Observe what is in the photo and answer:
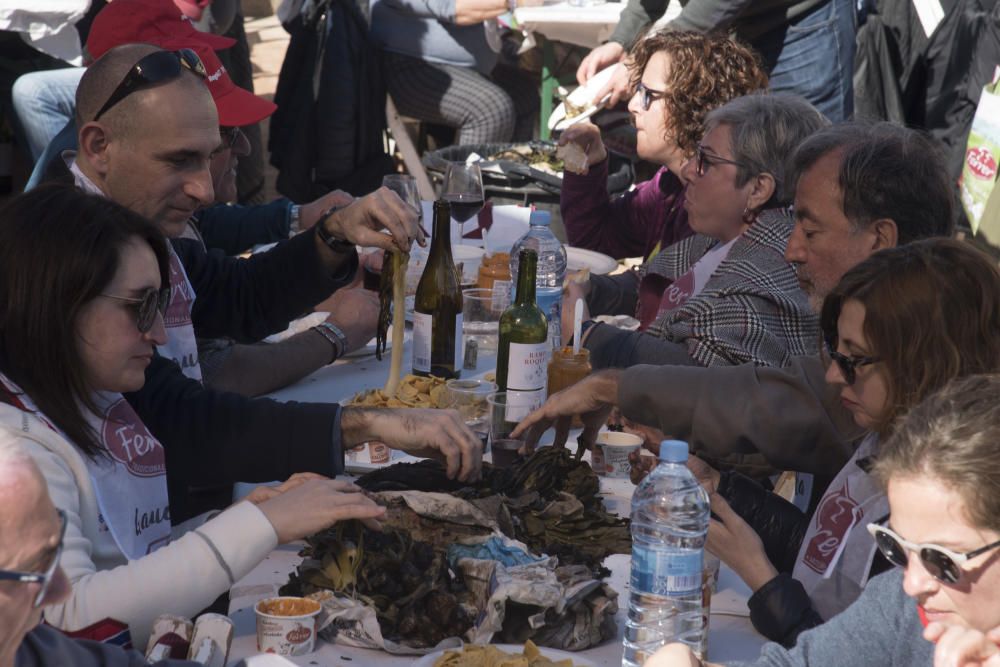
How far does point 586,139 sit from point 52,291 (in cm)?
295

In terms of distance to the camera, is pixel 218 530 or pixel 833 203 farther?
pixel 833 203

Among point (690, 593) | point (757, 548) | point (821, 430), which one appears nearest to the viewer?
point (690, 593)

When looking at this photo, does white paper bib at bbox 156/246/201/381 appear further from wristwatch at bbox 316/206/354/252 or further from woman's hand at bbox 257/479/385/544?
woman's hand at bbox 257/479/385/544

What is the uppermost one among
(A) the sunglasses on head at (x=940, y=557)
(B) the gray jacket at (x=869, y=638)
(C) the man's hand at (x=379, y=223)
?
(A) the sunglasses on head at (x=940, y=557)

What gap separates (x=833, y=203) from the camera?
279 cm

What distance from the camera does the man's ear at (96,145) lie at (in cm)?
272

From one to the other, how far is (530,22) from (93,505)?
19.3 feet

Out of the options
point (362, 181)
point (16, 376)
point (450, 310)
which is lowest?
point (362, 181)

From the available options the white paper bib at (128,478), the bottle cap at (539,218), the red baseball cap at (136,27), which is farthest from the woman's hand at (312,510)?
the red baseball cap at (136,27)

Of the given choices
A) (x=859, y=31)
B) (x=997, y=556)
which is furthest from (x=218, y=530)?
(x=859, y=31)

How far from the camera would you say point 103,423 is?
2113 mm

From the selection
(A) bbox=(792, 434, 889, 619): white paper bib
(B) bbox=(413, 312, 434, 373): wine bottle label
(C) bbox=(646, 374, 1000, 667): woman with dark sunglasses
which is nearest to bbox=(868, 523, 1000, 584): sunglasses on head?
(C) bbox=(646, 374, 1000, 667): woman with dark sunglasses

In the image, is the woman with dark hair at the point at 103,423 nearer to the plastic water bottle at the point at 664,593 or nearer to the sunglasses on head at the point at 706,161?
the plastic water bottle at the point at 664,593

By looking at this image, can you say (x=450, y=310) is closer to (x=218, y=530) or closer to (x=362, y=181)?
(x=218, y=530)
